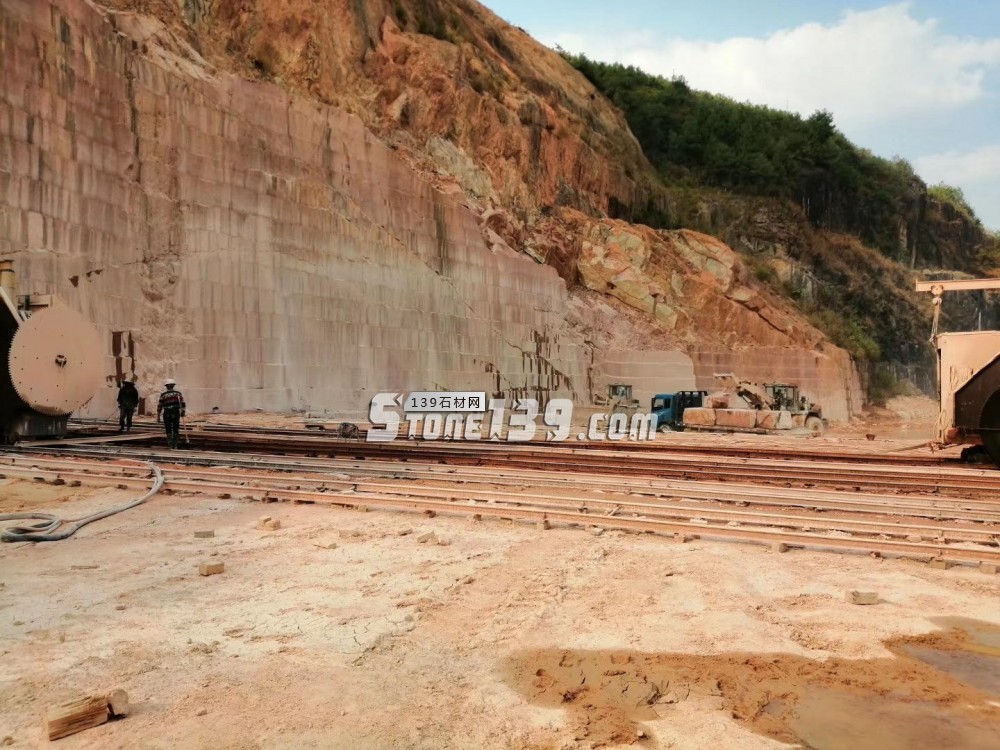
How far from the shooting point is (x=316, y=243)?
26281mm

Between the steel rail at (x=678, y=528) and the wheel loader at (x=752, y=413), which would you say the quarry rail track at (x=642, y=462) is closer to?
the steel rail at (x=678, y=528)

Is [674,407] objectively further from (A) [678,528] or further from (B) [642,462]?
(A) [678,528]

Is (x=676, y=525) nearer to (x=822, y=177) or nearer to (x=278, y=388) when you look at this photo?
(x=278, y=388)

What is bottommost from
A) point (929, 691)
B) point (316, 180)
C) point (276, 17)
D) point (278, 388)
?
point (929, 691)

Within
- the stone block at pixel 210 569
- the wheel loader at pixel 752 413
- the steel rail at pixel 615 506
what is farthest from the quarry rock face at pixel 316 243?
the stone block at pixel 210 569

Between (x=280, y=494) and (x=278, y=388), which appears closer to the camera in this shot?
(x=280, y=494)

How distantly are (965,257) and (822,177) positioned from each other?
18198mm

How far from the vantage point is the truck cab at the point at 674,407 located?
90.0 feet

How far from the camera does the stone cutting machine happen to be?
1394 cm

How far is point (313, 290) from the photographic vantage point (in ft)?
84.6

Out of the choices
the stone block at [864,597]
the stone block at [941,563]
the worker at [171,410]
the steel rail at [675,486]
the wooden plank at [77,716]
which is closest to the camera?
the wooden plank at [77,716]

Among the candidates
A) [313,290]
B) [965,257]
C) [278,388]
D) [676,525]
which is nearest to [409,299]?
[313,290]

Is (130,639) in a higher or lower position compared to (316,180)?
lower

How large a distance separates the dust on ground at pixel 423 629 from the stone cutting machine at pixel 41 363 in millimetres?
7898
